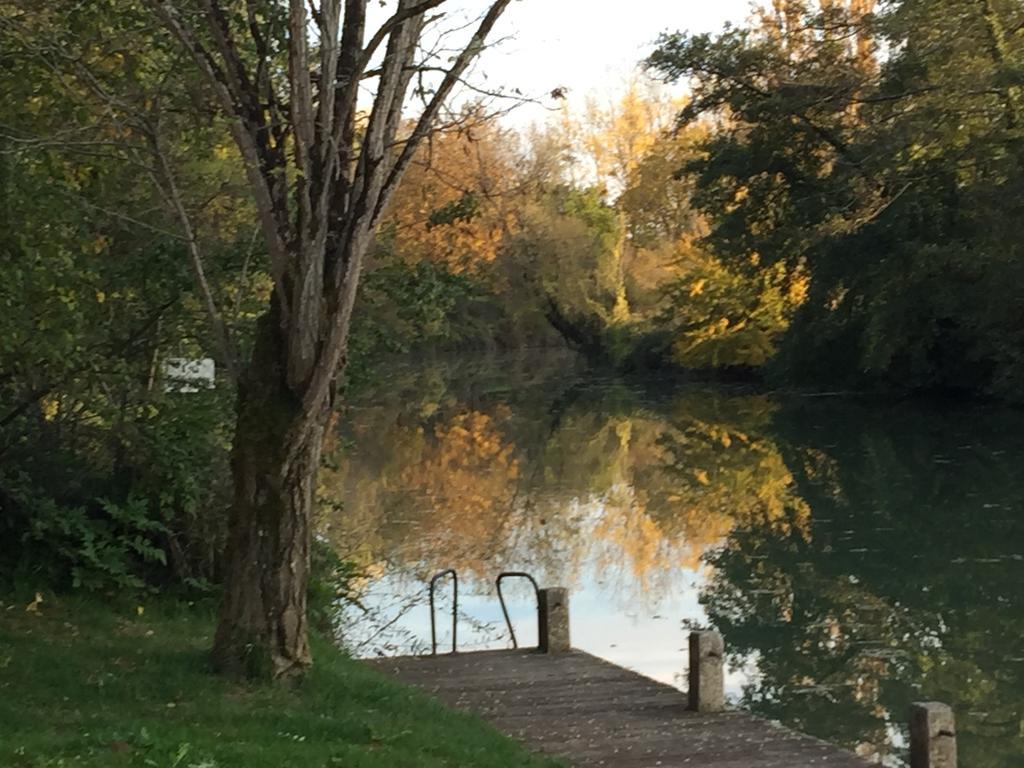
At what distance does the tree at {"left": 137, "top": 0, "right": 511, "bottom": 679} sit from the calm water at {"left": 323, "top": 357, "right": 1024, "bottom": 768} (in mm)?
4995

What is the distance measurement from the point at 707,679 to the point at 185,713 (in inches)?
142

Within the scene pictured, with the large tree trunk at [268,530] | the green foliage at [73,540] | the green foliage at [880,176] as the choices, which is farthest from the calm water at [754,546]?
the large tree trunk at [268,530]

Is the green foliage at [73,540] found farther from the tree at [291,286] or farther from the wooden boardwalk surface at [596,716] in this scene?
the tree at [291,286]

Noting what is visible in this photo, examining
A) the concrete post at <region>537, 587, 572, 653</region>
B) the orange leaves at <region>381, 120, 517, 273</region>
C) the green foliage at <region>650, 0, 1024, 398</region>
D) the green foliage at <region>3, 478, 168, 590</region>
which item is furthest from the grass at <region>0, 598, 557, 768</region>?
the green foliage at <region>650, 0, 1024, 398</region>

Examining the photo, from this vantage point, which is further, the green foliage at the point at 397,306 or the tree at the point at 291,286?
the green foliage at the point at 397,306

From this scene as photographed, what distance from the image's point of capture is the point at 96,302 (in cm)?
1045

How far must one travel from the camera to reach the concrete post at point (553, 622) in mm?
11359

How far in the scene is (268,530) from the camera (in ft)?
26.6

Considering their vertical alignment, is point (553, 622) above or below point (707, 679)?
above

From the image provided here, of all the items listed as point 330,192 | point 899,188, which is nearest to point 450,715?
point 330,192

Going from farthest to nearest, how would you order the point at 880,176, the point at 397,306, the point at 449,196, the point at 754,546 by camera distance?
the point at 880,176 < the point at 449,196 < the point at 754,546 < the point at 397,306

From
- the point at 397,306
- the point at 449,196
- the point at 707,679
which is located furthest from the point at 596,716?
the point at 449,196

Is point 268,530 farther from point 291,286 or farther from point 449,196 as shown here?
point 449,196

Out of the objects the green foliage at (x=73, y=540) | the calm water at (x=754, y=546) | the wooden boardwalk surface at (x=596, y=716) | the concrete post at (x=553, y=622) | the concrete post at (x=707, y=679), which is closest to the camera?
the wooden boardwalk surface at (x=596, y=716)
